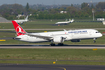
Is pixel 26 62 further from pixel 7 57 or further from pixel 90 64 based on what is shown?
pixel 90 64

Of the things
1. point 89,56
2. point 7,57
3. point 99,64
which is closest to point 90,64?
point 99,64

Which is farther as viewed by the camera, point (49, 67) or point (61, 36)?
point (61, 36)

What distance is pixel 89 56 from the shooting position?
143 ft

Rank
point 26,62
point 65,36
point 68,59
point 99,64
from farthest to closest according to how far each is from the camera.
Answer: point 65,36 < point 68,59 < point 26,62 < point 99,64

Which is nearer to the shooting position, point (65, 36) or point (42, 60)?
point (42, 60)

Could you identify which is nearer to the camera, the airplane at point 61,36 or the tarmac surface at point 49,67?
the tarmac surface at point 49,67

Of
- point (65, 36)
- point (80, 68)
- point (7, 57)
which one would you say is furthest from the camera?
point (65, 36)

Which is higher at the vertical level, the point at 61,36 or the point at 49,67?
the point at 61,36

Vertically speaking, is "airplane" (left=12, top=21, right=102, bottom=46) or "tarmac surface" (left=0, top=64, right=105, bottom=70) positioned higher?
"airplane" (left=12, top=21, right=102, bottom=46)

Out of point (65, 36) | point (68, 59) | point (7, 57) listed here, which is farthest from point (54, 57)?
point (65, 36)

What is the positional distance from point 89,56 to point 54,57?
778 centimetres

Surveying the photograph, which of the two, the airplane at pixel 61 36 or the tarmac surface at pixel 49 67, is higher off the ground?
the airplane at pixel 61 36

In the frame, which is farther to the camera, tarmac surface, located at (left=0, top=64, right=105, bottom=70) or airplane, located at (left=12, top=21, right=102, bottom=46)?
airplane, located at (left=12, top=21, right=102, bottom=46)

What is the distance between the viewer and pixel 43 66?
34938mm
